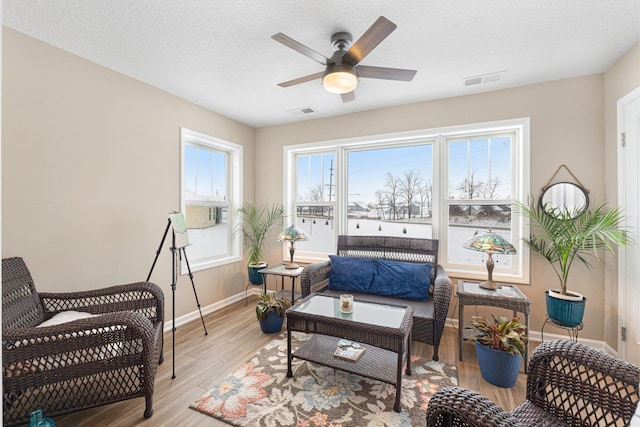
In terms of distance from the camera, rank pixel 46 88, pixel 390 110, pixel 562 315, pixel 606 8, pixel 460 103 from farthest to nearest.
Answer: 1. pixel 390 110
2. pixel 460 103
3. pixel 562 315
4. pixel 46 88
5. pixel 606 8

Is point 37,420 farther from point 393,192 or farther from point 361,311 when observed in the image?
point 393,192

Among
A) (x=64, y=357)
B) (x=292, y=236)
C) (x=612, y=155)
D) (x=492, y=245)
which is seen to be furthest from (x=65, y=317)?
(x=612, y=155)

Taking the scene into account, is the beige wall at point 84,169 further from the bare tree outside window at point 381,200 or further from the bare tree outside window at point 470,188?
the bare tree outside window at point 470,188

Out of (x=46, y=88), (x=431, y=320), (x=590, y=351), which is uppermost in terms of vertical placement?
(x=46, y=88)

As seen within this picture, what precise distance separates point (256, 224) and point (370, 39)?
3.02 metres

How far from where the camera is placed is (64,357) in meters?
1.74

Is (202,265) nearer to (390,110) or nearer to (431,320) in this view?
(431,320)

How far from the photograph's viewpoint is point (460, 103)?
10.8ft

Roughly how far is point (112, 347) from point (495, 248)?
2.99 meters

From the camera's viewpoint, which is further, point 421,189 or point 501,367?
point 421,189

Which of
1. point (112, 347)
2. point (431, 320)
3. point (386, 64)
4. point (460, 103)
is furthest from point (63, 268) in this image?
point (460, 103)

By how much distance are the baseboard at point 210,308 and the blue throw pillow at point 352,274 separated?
1.58 metres

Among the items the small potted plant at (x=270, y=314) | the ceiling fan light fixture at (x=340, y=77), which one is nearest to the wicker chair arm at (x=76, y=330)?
the small potted plant at (x=270, y=314)

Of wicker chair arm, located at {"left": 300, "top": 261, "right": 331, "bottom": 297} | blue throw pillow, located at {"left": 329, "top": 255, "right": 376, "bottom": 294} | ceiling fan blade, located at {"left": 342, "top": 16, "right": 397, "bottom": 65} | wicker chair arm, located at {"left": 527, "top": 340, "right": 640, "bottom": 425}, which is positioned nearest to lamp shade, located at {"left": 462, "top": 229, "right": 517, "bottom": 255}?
blue throw pillow, located at {"left": 329, "top": 255, "right": 376, "bottom": 294}
